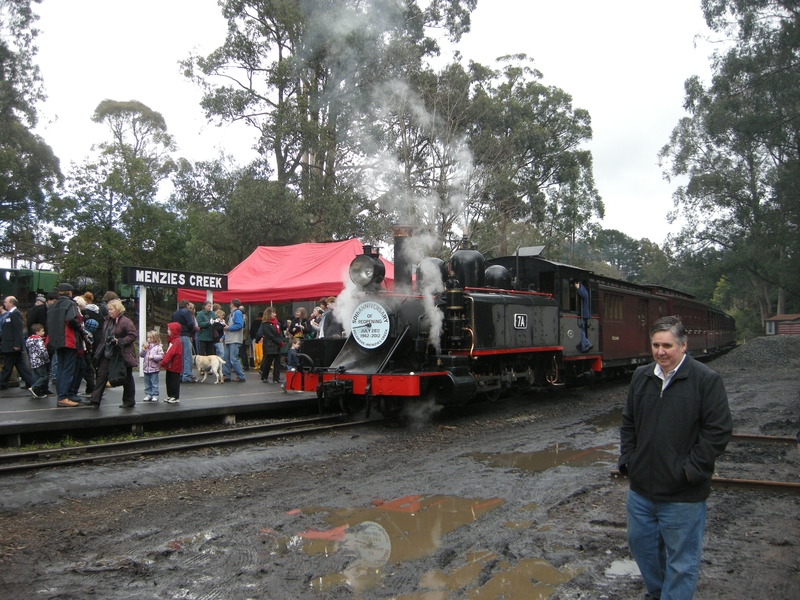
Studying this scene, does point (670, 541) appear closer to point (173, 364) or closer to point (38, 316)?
point (173, 364)

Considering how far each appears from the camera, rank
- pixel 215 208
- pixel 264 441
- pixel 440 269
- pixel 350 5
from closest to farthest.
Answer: pixel 264 441 < pixel 440 269 < pixel 350 5 < pixel 215 208

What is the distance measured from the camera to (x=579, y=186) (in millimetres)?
38688

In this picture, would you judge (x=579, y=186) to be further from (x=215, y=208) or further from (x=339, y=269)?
(x=339, y=269)

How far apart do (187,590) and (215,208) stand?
26434 millimetres

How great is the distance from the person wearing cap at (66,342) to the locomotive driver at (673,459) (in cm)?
832

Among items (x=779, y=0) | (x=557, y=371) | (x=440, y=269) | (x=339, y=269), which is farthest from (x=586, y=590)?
(x=779, y=0)

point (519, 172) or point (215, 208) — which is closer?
point (215, 208)

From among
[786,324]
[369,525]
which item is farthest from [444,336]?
[786,324]

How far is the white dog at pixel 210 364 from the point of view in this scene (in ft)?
44.4

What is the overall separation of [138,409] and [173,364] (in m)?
0.87

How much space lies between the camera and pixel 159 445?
8.23 m

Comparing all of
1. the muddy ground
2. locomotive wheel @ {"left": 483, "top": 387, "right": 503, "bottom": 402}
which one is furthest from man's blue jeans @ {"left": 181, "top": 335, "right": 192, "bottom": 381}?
locomotive wheel @ {"left": 483, "top": 387, "right": 503, "bottom": 402}

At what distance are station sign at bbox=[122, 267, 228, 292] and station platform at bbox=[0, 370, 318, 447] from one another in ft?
6.93

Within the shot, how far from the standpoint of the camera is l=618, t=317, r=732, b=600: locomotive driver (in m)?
3.12
